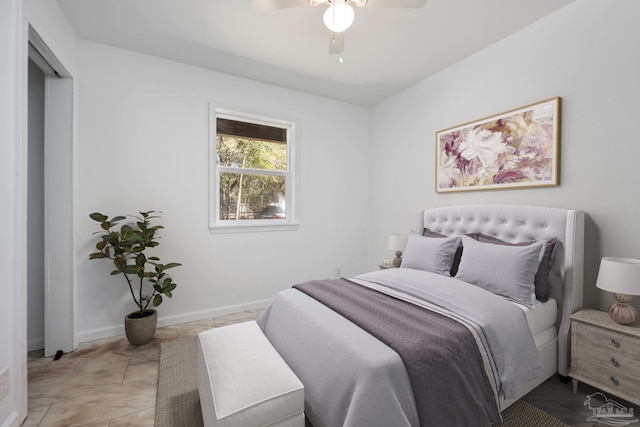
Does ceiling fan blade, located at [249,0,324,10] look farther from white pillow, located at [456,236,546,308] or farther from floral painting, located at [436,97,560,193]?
white pillow, located at [456,236,546,308]

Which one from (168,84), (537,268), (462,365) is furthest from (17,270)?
(537,268)

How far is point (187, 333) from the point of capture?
2.83 m

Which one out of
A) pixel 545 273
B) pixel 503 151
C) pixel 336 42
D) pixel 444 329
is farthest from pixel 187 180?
pixel 545 273

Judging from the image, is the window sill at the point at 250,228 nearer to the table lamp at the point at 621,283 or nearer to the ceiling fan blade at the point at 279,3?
the ceiling fan blade at the point at 279,3

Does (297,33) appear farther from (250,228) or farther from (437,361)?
(437,361)

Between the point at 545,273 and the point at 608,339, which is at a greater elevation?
the point at 545,273

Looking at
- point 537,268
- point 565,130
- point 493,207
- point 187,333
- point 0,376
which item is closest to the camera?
point 0,376

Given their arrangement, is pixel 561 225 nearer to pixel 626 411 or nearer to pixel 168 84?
pixel 626 411

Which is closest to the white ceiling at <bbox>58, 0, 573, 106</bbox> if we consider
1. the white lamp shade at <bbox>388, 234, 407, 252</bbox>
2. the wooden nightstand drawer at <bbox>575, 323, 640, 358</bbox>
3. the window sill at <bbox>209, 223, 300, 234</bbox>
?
the window sill at <bbox>209, 223, 300, 234</bbox>

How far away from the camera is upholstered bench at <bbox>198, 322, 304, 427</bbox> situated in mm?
1188

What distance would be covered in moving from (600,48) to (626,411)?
7.87ft

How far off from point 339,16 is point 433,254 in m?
1.97

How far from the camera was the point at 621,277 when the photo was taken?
66.6 inches

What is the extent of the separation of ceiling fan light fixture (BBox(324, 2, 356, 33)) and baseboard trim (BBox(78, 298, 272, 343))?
294 centimetres
